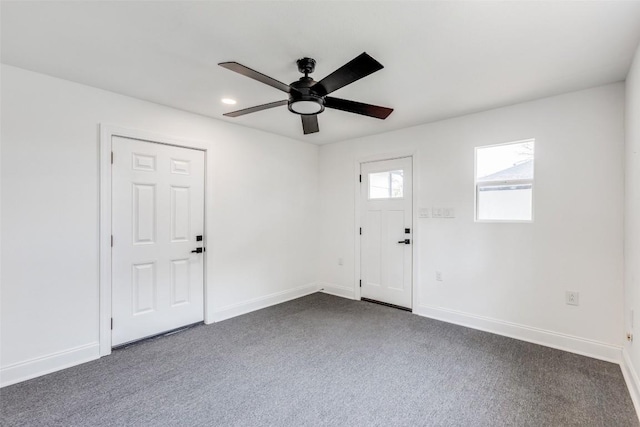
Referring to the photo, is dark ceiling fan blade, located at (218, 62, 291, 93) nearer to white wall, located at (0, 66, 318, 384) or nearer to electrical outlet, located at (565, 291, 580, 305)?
white wall, located at (0, 66, 318, 384)

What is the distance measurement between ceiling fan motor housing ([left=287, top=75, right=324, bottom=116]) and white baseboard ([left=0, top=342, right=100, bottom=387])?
2657 millimetres

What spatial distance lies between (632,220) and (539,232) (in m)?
0.72

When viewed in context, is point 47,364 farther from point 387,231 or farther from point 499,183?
point 499,183

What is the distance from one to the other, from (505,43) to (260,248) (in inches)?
128

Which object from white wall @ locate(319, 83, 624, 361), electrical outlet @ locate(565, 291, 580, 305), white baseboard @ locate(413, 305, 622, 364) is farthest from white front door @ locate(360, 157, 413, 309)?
electrical outlet @ locate(565, 291, 580, 305)

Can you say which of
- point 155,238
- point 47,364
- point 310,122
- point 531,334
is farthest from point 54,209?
point 531,334

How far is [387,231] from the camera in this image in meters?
4.04

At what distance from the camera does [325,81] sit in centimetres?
189

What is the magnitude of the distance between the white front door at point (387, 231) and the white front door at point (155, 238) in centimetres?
219

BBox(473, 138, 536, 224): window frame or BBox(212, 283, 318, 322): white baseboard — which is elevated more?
BBox(473, 138, 536, 224): window frame

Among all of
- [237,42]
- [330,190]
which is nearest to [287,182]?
[330,190]

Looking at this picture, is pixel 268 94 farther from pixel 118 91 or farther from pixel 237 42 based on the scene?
pixel 118 91

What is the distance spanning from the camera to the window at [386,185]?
393 cm

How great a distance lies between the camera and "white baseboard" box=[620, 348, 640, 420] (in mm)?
1933
